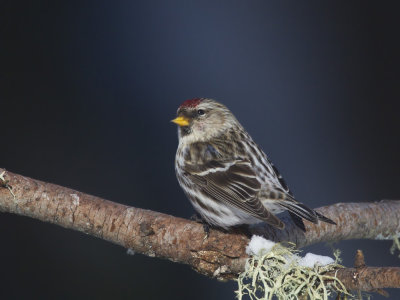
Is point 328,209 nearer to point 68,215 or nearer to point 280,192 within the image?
point 280,192

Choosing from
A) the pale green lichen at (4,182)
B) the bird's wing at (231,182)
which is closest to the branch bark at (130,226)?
the pale green lichen at (4,182)

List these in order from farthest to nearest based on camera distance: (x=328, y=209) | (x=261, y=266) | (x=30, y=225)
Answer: (x=30, y=225), (x=328, y=209), (x=261, y=266)

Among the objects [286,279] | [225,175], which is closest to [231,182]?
[225,175]

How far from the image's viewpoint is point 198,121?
2184mm

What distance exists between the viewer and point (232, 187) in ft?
6.25

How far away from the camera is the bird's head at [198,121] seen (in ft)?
7.13

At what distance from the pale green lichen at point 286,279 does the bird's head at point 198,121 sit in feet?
2.21

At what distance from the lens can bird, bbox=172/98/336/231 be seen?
6.00 feet

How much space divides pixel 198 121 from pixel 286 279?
0.83 metres

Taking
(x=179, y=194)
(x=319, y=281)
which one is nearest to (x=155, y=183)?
(x=179, y=194)

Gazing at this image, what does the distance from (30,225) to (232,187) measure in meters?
1.00

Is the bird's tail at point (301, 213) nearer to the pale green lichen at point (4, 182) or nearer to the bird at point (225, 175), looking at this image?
the bird at point (225, 175)

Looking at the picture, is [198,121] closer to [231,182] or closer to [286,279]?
[231,182]

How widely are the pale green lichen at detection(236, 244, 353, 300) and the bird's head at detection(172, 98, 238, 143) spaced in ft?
2.21
